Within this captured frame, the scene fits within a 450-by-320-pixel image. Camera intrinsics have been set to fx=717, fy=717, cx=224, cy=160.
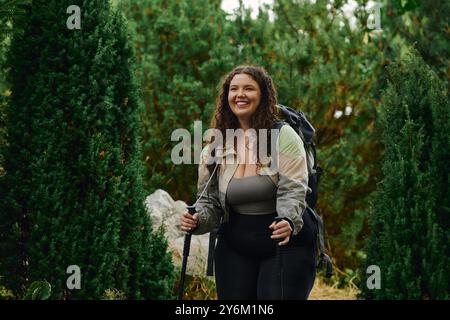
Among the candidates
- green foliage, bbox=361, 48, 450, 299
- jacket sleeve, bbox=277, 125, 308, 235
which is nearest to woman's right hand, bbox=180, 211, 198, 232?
jacket sleeve, bbox=277, 125, 308, 235

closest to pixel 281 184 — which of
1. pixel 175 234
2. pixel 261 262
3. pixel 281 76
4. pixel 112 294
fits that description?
pixel 261 262

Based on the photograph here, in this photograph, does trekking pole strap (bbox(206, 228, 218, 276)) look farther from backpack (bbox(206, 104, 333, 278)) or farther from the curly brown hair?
the curly brown hair

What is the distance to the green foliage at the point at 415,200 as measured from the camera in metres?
5.40

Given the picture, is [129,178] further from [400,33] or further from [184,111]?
[400,33]

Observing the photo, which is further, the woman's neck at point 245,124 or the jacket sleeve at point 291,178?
the woman's neck at point 245,124

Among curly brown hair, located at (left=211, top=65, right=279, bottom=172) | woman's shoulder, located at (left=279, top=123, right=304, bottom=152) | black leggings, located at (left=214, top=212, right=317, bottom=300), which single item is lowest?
black leggings, located at (left=214, top=212, right=317, bottom=300)

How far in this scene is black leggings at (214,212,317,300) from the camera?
3.35m

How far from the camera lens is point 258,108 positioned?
3.60 metres

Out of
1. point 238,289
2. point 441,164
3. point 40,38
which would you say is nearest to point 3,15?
point 40,38

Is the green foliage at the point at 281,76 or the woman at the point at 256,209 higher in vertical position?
the green foliage at the point at 281,76

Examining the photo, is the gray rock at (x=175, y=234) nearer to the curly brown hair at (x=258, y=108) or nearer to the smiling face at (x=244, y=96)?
the curly brown hair at (x=258, y=108)

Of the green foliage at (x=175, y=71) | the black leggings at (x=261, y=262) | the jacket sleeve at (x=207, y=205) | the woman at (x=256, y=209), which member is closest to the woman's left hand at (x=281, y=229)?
the woman at (x=256, y=209)

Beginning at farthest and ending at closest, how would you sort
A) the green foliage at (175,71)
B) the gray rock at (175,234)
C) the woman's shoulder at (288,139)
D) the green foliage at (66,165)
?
the green foliage at (175,71) < the gray rock at (175,234) < the green foliage at (66,165) < the woman's shoulder at (288,139)

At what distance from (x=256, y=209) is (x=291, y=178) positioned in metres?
0.25
